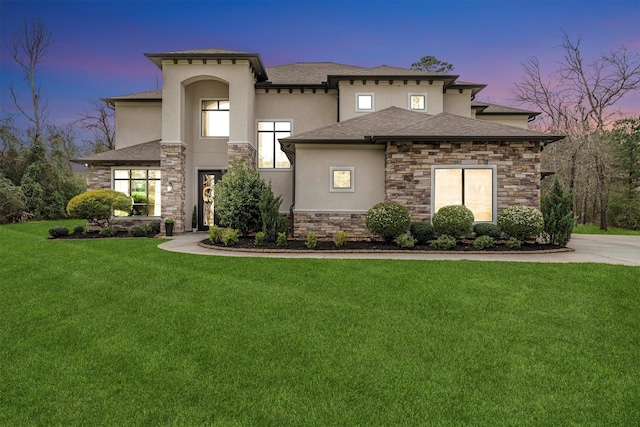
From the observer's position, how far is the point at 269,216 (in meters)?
11.2

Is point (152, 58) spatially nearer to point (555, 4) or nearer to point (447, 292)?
point (447, 292)

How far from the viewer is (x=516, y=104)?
24281 mm

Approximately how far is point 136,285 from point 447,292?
18.6ft

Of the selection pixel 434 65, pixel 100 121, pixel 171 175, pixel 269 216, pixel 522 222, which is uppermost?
pixel 434 65

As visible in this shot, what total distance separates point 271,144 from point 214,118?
→ 2.73 metres

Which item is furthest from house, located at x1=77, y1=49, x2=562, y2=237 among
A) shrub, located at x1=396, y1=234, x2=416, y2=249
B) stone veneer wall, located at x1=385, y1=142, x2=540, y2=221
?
shrub, located at x1=396, y1=234, x2=416, y2=249

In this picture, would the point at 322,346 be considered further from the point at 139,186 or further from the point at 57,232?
the point at 139,186

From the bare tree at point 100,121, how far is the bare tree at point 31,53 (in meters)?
2.88

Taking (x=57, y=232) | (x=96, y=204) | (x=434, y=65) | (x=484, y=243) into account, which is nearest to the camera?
(x=484, y=243)

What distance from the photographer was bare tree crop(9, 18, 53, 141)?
25859 millimetres

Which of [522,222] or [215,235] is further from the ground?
[522,222]

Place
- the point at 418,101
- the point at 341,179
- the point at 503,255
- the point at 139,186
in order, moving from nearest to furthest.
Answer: the point at 503,255
the point at 341,179
the point at 139,186
the point at 418,101

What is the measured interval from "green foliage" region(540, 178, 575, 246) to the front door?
12.5 m

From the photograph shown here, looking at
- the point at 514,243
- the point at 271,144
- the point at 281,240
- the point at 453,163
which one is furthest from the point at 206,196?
the point at 514,243
